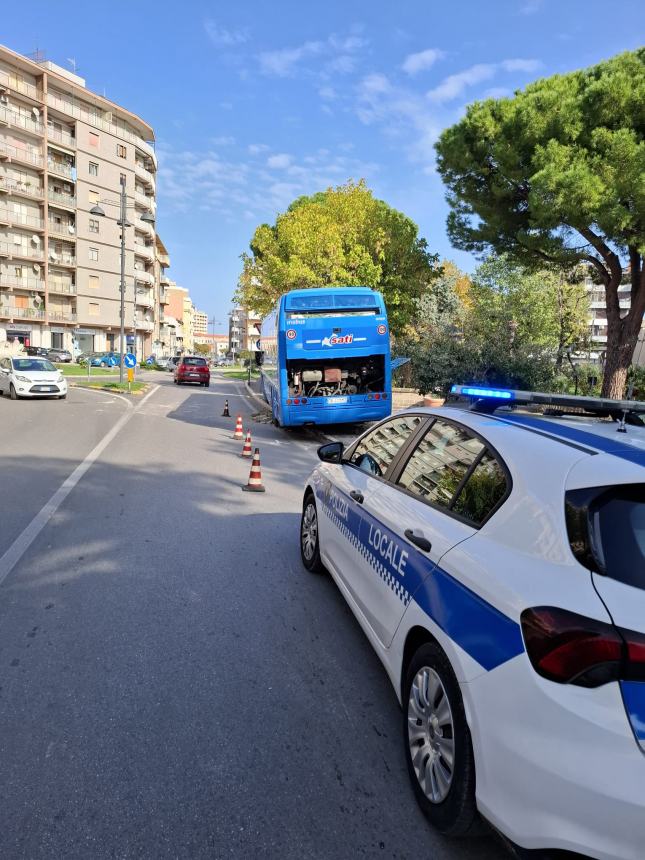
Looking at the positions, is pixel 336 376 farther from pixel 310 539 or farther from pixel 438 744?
pixel 438 744

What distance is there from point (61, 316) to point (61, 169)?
13.6m

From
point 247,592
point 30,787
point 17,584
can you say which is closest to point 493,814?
point 30,787

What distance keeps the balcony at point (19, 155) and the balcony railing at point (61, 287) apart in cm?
1010

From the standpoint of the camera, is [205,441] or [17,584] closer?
[17,584]

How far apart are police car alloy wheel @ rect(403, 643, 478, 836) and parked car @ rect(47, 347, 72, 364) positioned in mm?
53795

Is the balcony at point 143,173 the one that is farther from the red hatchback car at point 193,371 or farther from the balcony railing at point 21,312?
the red hatchback car at point 193,371

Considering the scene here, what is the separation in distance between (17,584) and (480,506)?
3.65 m

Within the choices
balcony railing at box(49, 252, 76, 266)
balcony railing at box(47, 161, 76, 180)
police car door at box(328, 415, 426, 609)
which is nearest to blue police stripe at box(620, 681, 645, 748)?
police car door at box(328, 415, 426, 609)

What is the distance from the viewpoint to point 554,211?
1394 cm

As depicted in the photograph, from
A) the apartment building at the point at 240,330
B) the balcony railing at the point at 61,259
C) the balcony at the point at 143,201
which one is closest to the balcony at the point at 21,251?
the balcony railing at the point at 61,259

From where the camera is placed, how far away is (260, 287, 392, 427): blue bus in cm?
1278

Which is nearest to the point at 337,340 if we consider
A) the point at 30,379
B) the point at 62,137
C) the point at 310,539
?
the point at 310,539

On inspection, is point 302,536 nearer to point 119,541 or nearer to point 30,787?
point 119,541

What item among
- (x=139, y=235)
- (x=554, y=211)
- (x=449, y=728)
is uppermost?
(x=139, y=235)
